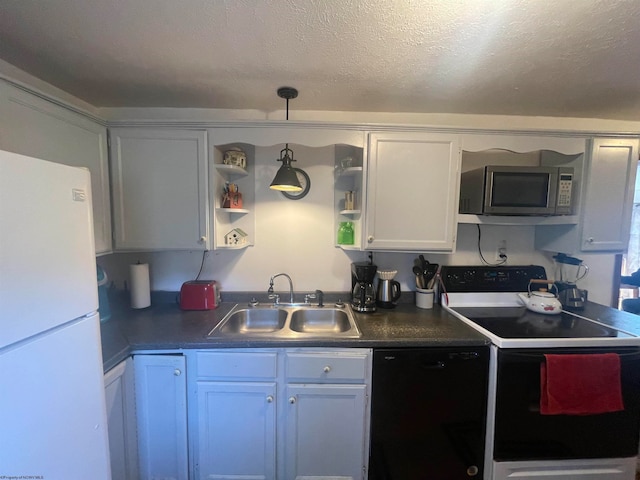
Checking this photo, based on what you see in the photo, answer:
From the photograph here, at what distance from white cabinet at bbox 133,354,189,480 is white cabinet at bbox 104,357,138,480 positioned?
3cm

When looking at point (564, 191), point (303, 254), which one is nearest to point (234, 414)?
point (303, 254)

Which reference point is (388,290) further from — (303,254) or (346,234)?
(303,254)

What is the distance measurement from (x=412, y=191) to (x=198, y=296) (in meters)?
1.58

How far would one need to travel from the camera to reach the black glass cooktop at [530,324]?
1482mm

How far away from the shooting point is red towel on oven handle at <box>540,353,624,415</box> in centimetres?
135

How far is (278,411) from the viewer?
55.8 inches

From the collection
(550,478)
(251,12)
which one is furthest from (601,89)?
(550,478)

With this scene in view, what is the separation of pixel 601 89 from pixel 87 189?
260cm

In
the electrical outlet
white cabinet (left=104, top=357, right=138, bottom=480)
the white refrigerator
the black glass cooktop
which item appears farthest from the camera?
the electrical outlet

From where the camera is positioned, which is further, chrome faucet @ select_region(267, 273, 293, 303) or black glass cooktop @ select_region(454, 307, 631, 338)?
chrome faucet @ select_region(267, 273, 293, 303)

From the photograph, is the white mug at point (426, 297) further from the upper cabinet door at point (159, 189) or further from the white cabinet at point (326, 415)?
the upper cabinet door at point (159, 189)

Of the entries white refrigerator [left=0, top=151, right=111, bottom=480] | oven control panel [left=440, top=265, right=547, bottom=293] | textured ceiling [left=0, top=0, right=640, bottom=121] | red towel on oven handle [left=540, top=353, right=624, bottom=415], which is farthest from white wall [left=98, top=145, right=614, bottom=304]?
white refrigerator [left=0, top=151, right=111, bottom=480]

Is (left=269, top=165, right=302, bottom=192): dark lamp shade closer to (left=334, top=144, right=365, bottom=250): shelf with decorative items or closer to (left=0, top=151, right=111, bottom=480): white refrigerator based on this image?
(left=334, top=144, right=365, bottom=250): shelf with decorative items

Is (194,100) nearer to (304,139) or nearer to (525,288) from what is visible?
(304,139)
